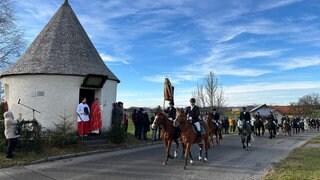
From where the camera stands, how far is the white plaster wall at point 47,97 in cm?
1928

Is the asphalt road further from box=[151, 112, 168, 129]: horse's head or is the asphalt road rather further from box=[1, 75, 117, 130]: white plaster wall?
box=[1, 75, 117, 130]: white plaster wall

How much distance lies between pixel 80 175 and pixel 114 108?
1086 centimetres

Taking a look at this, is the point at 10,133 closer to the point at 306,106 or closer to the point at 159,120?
the point at 159,120

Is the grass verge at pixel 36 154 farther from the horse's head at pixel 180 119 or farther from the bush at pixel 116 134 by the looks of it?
the horse's head at pixel 180 119

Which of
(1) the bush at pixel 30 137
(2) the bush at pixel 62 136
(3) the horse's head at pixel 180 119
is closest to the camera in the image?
(3) the horse's head at pixel 180 119

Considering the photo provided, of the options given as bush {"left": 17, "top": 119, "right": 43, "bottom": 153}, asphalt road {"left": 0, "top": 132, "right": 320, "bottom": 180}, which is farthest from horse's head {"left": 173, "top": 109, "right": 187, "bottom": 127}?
bush {"left": 17, "top": 119, "right": 43, "bottom": 153}

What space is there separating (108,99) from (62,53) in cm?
371

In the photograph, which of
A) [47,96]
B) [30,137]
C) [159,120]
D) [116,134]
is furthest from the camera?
[116,134]

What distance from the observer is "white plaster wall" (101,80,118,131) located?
21.4 m

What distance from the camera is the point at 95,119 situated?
20.1 metres

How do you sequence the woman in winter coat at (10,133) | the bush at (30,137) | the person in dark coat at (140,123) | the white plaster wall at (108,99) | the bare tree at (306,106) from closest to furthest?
the woman in winter coat at (10,133) → the bush at (30,137) → the white plaster wall at (108,99) → the person in dark coat at (140,123) → the bare tree at (306,106)

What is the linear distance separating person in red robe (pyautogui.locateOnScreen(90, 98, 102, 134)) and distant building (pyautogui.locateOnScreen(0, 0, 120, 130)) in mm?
917

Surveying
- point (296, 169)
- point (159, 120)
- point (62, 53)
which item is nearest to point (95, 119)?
point (62, 53)

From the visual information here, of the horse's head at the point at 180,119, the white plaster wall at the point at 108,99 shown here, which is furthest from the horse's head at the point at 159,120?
the white plaster wall at the point at 108,99
